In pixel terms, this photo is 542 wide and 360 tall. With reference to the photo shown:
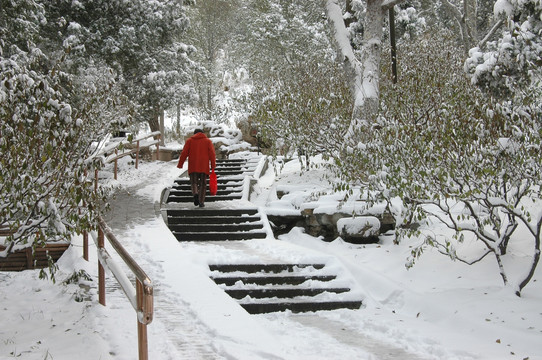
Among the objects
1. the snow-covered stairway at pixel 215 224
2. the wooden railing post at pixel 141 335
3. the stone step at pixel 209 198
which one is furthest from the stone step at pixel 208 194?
the wooden railing post at pixel 141 335

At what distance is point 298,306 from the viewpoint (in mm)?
8391

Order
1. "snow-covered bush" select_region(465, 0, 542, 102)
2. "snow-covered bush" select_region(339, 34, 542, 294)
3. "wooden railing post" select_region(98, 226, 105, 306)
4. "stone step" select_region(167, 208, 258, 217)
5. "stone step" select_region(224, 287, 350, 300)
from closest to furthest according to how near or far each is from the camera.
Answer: "wooden railing post" select_region(98, 226, 105, 306) < "snow-covered bush" select_region(339, 34, 542, 294) < "snow-covered bush" select_region(465, 0, 542, 102) < "stone step" select_region(224, 287, 350, 300) < "stone step" select_region(167, 208, 258, 217)

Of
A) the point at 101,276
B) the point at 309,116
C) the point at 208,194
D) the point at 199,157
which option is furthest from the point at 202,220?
the point at 101,276

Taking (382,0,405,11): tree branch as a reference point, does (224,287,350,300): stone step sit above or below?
below

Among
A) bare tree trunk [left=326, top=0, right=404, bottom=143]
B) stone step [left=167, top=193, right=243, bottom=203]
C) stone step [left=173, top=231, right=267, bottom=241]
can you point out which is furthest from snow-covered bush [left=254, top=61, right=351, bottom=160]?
stone step [left=173, top=231, right=267, bottom=241]

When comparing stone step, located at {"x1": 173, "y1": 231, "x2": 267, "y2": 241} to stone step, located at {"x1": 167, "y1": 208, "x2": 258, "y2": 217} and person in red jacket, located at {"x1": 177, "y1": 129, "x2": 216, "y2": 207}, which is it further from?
person in red jacket, located at {"x1": 177, "y1": 129, "x2": 216, "y2": 207}

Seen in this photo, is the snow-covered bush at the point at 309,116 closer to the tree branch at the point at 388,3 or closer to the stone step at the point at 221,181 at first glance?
the stone step at the point at 221,181

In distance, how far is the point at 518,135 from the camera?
6613mm

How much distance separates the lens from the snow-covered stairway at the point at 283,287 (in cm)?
840

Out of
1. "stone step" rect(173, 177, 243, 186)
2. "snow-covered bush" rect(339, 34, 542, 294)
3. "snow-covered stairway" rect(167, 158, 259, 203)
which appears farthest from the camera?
"stone step" rect(173, 177, 243, 186)

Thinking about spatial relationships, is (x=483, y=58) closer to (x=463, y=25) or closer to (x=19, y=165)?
(x=19, y=165)

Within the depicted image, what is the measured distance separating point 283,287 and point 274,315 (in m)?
0.78

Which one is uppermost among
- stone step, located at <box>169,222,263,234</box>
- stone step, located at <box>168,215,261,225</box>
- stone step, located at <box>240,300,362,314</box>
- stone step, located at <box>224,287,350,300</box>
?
stone step, located at <box>168,215,261,225</box>

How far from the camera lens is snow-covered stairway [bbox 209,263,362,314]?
8398 millimetres
